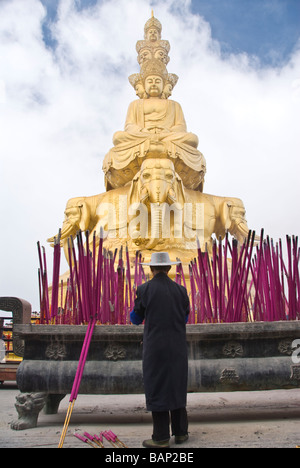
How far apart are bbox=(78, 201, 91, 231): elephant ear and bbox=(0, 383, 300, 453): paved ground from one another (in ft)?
10.9

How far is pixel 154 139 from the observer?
5980mm

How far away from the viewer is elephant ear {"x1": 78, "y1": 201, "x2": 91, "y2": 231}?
19.7ft

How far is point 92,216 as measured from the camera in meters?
6.16

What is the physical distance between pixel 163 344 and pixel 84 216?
4601 mm

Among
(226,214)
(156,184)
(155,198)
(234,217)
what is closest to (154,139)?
(156,184)

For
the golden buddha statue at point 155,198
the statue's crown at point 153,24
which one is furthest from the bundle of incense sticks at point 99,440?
the statue's crown at point 153,24

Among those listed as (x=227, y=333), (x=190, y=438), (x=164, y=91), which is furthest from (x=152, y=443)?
(x=164, y=91)

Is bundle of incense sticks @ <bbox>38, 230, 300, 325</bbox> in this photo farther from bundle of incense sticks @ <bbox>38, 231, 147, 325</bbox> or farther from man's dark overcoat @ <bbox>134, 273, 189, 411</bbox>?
man's dark overcoat @ <bbox>134, 273, 189, 411</bbox>

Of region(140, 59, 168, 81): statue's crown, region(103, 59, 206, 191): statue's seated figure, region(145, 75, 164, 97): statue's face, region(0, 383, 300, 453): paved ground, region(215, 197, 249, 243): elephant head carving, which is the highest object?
region(140, 59, 168, 81): statue's crown

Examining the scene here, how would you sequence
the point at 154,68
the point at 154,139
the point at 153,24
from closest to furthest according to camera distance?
the point at 154,139 → the point at 154,68 → the point at 153,24

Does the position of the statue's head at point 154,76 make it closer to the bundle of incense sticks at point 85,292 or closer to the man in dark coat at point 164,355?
the bundle of incense sticks at point 85,292

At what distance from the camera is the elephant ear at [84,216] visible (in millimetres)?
6004

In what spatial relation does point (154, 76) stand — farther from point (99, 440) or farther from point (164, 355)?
point (99, 440)

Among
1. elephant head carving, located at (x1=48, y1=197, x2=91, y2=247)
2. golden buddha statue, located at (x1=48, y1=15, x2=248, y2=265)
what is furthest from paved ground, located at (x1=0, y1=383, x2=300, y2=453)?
elephant head carving, located at (x1=48, y1=197, x2=91, y2=247)
